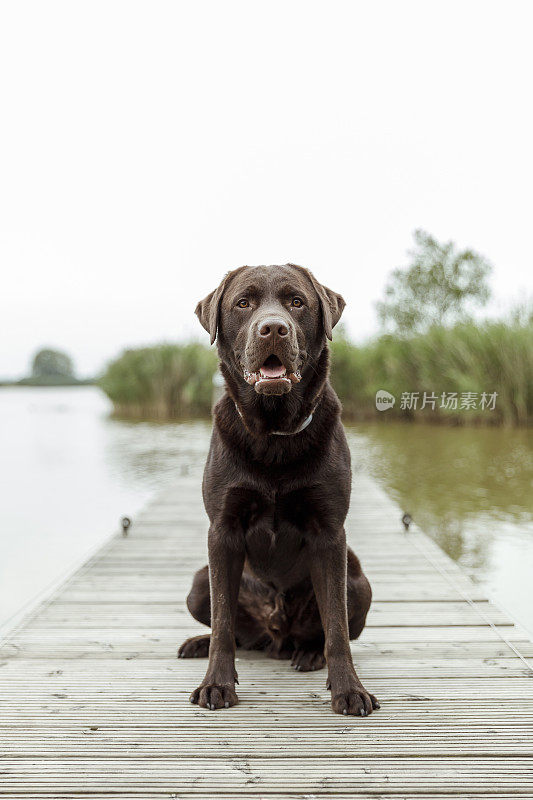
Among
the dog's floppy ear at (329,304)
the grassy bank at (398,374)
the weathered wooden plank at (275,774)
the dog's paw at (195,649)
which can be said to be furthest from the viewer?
the grassy bank at (398,374)

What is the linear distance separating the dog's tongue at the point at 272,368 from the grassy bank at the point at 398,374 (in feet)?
34.5

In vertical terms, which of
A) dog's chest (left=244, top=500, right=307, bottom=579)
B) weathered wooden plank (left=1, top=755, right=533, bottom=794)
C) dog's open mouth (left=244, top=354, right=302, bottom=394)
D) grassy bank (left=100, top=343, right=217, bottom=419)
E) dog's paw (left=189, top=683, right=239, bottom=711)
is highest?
dog's open mouth (left=244, top=354, right=302, bottom=394)

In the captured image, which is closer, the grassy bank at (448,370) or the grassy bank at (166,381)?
the grassy bank at (448,370)

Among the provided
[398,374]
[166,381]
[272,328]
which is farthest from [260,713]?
[166,381]

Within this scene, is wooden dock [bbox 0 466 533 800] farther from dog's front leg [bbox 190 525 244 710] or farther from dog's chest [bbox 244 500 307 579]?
dog's chest [bbox 244 500 307 579]

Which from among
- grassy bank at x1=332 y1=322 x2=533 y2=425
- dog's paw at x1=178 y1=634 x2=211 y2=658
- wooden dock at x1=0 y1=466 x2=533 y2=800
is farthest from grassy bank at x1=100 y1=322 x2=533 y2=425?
dog's paw at x1=178 y1=634 x2=211 y2=658

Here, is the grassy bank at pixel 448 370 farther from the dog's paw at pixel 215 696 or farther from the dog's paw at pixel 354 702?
the dog's paw at pixel 215 696

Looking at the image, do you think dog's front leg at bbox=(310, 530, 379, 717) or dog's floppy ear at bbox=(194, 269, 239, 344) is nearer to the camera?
dog's front leg at bbox=(310, 530, 379, 717)

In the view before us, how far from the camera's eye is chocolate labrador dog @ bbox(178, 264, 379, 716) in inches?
72.4

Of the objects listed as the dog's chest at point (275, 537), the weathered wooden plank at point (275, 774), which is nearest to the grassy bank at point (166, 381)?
the dog's chest at point (275, 537)

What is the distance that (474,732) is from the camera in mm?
→ 1712

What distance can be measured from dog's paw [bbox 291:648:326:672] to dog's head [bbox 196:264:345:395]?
960 millimetres

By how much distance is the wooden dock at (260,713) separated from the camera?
1508 mm

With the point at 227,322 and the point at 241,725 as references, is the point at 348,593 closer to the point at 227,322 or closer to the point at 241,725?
the point at 241,725
